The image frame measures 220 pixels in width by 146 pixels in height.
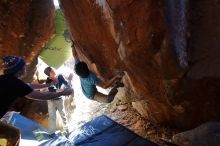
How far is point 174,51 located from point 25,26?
5736 mm

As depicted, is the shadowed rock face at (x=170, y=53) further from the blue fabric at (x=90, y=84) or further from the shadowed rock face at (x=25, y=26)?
the shadowed rock face at (x=25, y=26)

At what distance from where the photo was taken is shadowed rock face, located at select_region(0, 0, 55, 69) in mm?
8344

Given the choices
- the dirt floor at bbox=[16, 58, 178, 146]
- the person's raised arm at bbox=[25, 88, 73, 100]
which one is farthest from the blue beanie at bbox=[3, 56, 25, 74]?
the dirt floor at bbox=[16, 58, 178, 146]

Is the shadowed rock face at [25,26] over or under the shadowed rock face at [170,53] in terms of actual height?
over

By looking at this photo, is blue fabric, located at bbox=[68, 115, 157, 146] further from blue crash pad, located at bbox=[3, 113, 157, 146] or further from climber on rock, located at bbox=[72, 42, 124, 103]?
climber on rock, located at bbox=[72, 42, 124, 103]

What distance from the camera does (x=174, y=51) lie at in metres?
4.66

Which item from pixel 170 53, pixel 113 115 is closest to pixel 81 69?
Answer: pixel 170 53

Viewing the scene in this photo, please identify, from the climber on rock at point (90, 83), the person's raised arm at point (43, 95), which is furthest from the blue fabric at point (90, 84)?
the person's raised arm at point (43, 95)

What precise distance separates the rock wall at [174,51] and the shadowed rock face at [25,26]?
378 cm

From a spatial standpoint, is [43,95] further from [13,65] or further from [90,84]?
[90,84]

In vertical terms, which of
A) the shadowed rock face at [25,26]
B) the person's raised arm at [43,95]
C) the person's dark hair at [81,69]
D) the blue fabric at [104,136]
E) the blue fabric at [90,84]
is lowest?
the blue fabric at [104,136]

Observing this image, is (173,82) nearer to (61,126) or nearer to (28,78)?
(61,126)

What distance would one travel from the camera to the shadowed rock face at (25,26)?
834cm

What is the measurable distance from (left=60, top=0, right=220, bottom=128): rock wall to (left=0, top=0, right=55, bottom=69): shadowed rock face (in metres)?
3.78
